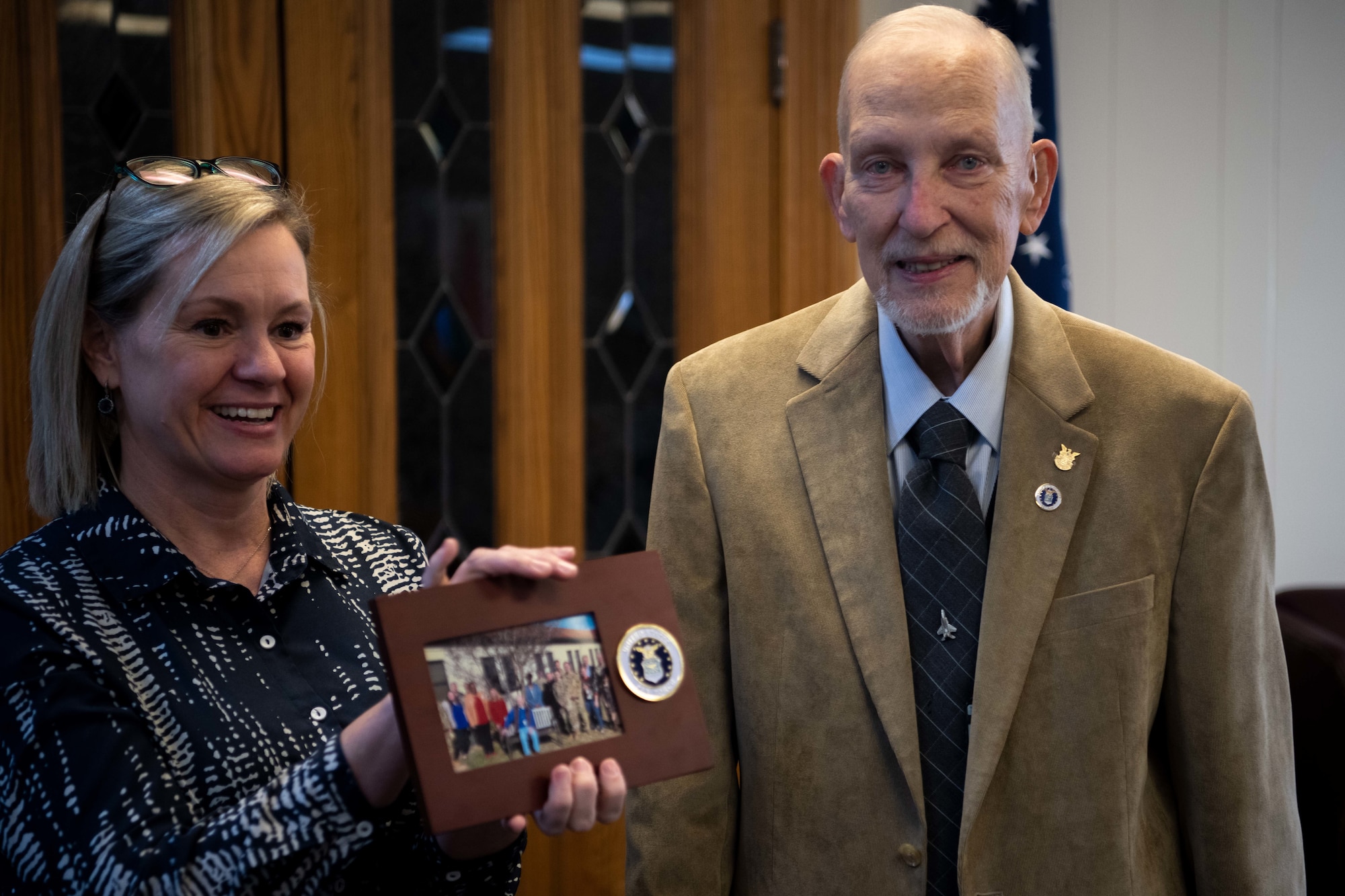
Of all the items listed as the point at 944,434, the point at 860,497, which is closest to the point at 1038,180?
the point at 944,434

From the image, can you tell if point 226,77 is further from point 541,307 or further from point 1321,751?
point 1321,751

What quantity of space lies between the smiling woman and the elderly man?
35 cm

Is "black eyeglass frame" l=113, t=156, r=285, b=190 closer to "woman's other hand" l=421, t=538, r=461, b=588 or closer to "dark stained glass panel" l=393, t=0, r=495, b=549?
"woman's other hand" l=421, t=538, r=461, b=588

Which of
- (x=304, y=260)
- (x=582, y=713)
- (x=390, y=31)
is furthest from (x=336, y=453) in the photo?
(x=582, y=713)

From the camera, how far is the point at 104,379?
1.35 metres

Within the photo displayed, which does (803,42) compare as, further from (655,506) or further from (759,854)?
(759,854)

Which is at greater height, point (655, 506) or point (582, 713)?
point (655, 506)

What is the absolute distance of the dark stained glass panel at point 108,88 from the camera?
7.62 feet

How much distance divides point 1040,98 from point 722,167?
2.84 feet

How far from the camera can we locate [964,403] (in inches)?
57.2

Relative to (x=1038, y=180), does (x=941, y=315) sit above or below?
below

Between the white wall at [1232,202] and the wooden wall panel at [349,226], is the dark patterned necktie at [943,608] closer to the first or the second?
the wooden wall panel at [349,226]

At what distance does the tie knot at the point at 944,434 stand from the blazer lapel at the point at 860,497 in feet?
0.17

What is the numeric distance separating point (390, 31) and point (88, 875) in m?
1.94
